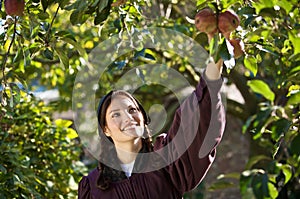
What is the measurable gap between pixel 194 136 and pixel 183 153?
0.11 meters

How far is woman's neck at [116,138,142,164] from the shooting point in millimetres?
1988

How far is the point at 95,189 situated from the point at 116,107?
274 mm

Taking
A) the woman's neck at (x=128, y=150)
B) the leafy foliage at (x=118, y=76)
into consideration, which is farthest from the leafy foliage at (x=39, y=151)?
the woman's neck at (x=128, y=150)

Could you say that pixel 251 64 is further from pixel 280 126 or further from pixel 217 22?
pixel 280 126

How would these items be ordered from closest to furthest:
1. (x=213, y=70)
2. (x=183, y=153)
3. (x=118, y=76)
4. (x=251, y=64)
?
1. (x=213, y=70)
2. (x=251, y=64)
3. (x=183, y=153)
4. (x=118, y=76)

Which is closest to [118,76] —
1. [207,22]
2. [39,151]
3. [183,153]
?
[39,151]

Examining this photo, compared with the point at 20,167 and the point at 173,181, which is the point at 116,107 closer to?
the point at 173,181

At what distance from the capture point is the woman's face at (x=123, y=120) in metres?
1.94

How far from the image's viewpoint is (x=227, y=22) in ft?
4.53

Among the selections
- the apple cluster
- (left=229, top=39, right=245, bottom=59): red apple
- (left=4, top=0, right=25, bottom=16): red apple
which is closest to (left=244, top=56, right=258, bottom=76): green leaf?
(left=229, top=39, right=245, bottom=59): red apple

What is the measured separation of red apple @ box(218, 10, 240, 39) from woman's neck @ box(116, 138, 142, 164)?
2.26ft

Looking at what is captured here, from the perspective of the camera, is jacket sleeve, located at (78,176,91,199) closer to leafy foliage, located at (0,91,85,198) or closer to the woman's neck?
the woman's neck

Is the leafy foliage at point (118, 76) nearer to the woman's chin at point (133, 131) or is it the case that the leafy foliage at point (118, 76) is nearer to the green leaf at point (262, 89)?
the green leaf at point (262, 89)

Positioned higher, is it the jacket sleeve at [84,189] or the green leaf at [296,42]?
the green leaf at [296,42]
